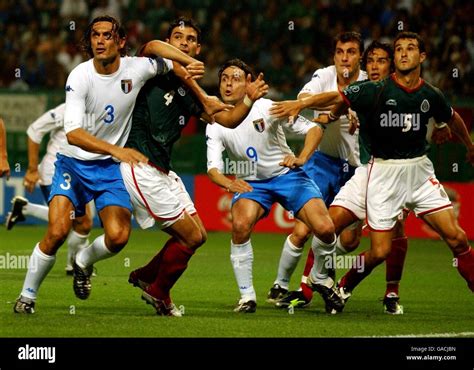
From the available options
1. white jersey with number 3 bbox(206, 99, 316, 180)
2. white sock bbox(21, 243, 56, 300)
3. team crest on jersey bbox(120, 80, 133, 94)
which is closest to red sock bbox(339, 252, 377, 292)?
white jersey with number 3 bbox(206, 99, 316, 180)

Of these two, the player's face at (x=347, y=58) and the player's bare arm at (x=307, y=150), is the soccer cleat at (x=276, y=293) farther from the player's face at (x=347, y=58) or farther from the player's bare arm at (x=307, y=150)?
the player's face at (x=347, y=58)

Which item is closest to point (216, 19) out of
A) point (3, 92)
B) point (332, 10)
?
point (332, 10)

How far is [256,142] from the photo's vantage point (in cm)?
1022

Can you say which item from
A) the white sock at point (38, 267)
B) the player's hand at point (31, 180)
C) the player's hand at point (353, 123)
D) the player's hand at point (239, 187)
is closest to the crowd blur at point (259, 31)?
the player's hand at point (31, 180)

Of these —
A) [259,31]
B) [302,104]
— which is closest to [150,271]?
[302,104]

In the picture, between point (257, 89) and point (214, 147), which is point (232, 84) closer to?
point (214, 147)

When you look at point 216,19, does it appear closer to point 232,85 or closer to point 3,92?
point 3,92

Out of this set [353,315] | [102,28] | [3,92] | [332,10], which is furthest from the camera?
[332,10]

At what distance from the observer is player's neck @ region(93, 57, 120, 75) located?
909 cm

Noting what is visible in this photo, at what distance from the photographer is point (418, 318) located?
952cm

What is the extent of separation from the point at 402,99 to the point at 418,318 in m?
1.74

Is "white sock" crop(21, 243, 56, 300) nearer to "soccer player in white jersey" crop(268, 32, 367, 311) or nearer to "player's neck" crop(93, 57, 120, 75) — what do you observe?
"player's neck" crop(93, 57, 120, 75)

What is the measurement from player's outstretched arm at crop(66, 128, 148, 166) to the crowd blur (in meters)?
9.69

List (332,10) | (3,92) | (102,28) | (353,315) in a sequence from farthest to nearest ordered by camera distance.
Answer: (332,10)
(3,92)
(353,315)
(102,28)
